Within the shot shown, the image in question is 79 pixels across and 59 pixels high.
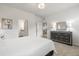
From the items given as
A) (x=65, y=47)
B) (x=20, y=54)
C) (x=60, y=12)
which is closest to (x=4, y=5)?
(x=20, y=54)

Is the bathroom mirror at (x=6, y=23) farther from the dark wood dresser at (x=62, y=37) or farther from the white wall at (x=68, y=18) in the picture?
the dark wood dresser at (x=62, y=37)

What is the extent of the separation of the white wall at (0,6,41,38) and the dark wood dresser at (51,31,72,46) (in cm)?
42

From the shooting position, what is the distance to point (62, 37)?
1.68 meters

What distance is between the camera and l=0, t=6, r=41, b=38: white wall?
52.0 inches

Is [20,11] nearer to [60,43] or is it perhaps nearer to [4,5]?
[4,5]

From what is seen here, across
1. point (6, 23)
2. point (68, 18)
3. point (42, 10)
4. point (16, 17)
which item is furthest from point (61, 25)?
point (6, 23)

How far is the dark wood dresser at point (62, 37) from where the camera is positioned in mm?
1612

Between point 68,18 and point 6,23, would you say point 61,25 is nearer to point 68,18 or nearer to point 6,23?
point 68,18

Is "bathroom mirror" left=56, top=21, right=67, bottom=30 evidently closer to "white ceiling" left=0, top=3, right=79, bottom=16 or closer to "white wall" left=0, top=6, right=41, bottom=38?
"white ceiling" left=0, top=3, right=79, bottom=16

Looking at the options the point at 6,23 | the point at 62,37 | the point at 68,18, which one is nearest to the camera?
the point at 6,23

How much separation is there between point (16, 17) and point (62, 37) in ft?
3.35

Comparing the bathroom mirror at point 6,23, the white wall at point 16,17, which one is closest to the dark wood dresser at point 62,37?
the white wall at point 16,17

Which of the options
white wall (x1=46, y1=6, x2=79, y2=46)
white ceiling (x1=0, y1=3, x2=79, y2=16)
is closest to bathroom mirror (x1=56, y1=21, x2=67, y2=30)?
white wall (x1=46, y1=6, x2=79, y2=46)

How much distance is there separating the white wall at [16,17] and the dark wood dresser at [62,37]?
0.42 metres
